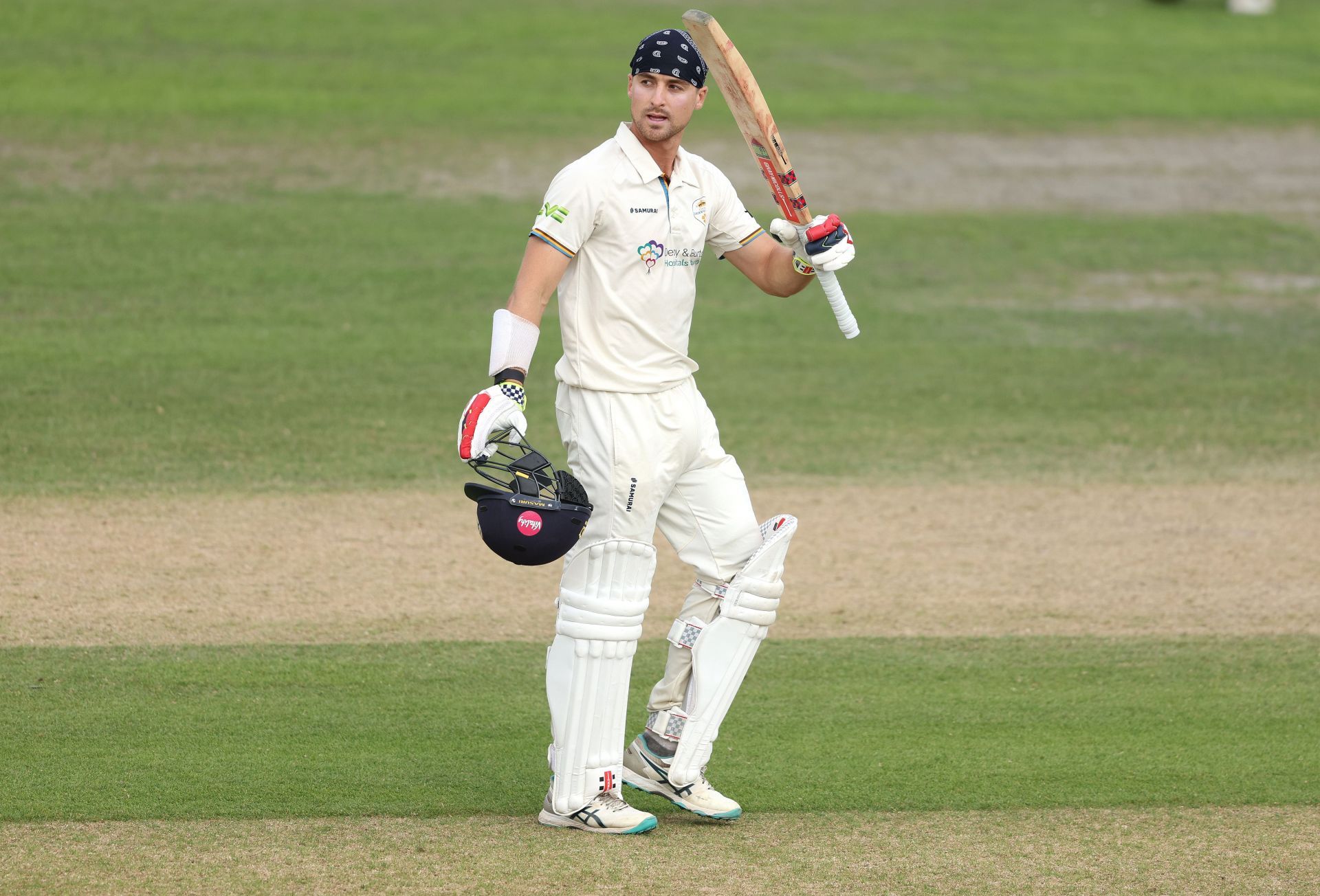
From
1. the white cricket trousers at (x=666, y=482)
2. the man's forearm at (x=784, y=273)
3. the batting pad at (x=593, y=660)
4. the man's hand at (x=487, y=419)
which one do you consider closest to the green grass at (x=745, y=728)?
the batting pad at (x=593, y=660)

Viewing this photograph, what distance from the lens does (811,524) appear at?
27.2 feet

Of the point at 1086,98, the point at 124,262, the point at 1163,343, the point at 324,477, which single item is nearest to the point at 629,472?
the point at 324,477

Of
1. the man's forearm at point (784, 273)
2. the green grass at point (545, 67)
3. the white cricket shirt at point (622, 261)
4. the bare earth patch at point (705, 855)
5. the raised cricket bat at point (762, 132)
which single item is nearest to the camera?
the bare earth patch at point (705, 855)

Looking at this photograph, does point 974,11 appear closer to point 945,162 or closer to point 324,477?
point 945,162

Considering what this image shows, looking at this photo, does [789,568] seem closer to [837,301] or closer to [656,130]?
[837,301]

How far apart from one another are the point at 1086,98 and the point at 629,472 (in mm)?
15594

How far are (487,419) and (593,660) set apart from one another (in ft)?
2.69

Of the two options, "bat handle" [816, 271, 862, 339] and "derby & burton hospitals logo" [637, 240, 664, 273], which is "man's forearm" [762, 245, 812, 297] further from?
"derby & burton hospitals logo" [637, 240, 664, 273]

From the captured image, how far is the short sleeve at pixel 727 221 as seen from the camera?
197 inches

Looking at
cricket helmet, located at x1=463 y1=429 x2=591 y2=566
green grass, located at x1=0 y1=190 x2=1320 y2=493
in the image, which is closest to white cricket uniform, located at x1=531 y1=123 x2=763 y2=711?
cricket helmet, located at x1=463 y1=429 x2=591 y2=566

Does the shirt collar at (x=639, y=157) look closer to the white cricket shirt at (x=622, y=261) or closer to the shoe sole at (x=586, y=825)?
the white cricket shirt at (x=622, y=261)

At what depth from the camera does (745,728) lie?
5680 mm

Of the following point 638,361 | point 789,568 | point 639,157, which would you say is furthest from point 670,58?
point 789,568

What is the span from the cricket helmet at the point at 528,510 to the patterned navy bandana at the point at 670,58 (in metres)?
1.18
